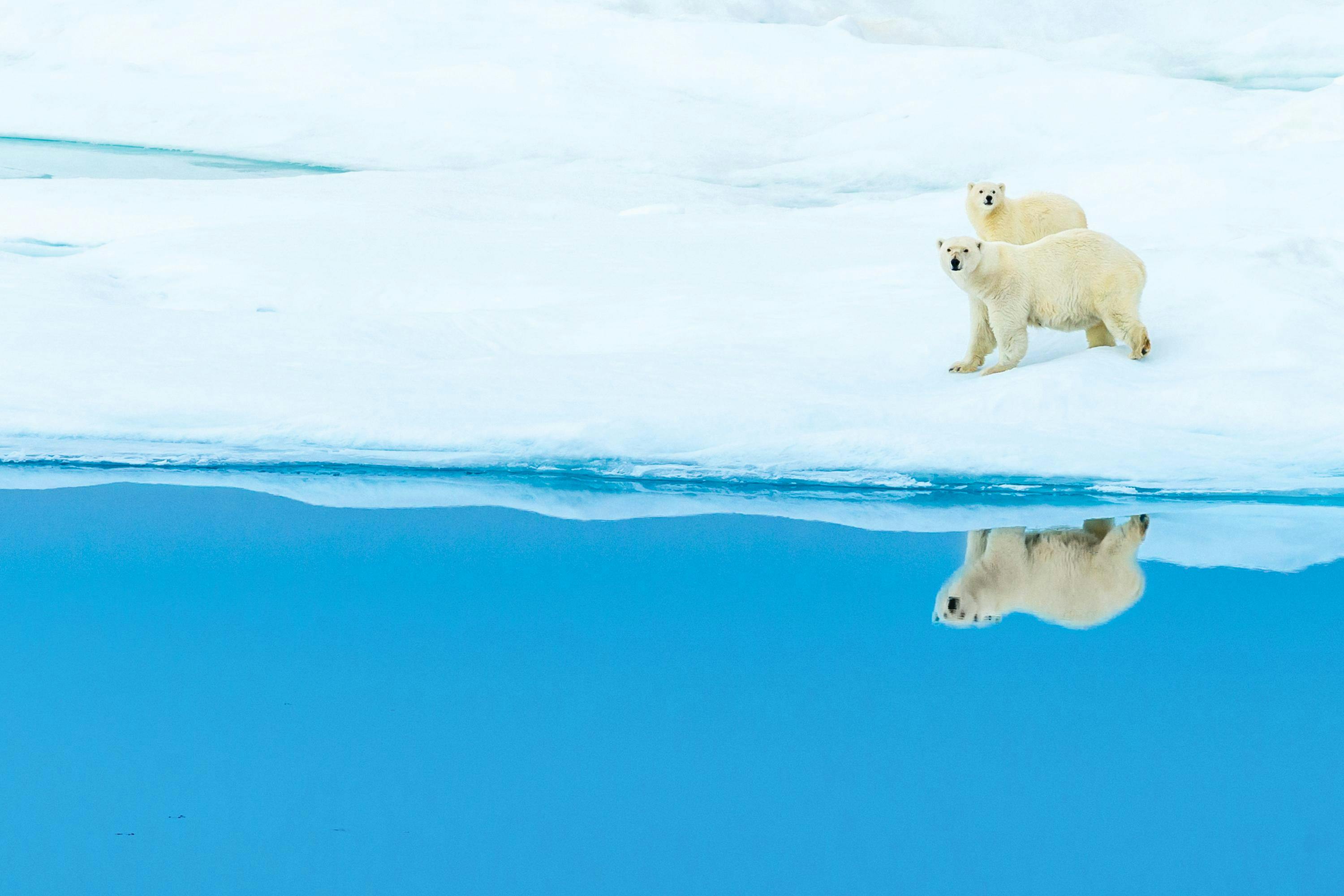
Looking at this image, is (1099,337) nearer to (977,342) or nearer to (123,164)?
(977,342)

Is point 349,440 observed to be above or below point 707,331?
below

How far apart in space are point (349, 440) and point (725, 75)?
1014 cm

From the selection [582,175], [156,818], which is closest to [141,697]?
[156,818]

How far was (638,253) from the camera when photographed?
6.15m

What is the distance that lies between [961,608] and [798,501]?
809mm

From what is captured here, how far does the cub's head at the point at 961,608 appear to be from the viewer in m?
2.68

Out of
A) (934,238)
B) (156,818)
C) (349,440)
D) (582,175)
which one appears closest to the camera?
(156,818)

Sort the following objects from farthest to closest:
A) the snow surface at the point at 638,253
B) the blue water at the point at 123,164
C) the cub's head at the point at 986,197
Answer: the blue water at the point at 123,164, the cub's head at the point at 986,197, the snow surface at the point at 638,253

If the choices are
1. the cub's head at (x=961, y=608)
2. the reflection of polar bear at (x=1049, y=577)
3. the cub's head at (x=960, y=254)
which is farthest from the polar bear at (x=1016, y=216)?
the cub's head at (x=961, y=608)

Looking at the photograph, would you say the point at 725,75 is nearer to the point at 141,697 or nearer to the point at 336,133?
the point at 336,133

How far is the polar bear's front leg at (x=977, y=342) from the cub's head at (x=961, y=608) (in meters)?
1.39

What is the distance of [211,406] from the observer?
3857 millimetres

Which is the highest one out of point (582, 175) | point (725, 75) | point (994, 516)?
point (725, 75)

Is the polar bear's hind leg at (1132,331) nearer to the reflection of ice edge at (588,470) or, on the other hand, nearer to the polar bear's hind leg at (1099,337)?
the polar bear's hind leg at (1099,337)
